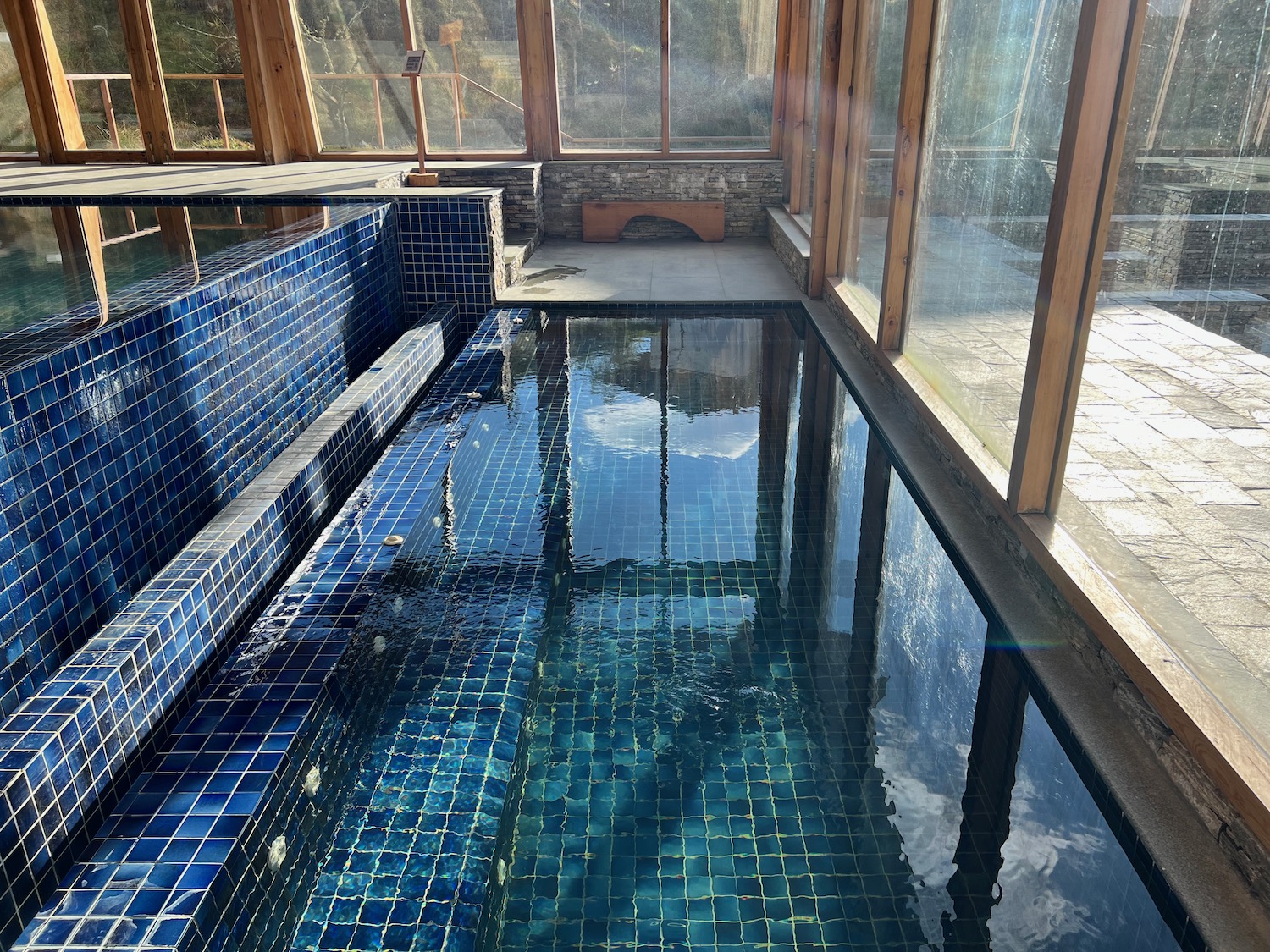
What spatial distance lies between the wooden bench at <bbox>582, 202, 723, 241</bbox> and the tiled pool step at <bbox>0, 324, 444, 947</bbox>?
5.69 m

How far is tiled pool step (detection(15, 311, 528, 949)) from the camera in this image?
1.88m

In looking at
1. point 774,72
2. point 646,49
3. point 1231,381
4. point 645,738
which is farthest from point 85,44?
point 1231,381

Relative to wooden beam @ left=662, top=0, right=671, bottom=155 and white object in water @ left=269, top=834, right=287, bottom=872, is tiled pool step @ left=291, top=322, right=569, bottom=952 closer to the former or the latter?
white object in water @ left=269, top=834, right=287, bottom=872

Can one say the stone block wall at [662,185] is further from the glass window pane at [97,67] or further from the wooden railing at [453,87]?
the glass window pane at [97,67]

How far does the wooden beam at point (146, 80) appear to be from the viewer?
8.83 metres

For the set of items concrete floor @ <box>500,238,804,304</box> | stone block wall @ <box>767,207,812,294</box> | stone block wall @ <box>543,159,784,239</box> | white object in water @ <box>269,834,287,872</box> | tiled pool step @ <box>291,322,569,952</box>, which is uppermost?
stone block wall @ <box>543,159,784,239</box>

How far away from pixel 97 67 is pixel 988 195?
29.8 feet

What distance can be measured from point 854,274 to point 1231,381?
12.8 feet

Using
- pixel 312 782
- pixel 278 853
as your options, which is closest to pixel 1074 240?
pixel 312 782

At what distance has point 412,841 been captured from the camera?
2.12m

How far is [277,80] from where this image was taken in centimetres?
913

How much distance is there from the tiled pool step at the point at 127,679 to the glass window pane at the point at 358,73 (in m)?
6.41

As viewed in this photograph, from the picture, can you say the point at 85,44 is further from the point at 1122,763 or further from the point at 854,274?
the point at 1122,763

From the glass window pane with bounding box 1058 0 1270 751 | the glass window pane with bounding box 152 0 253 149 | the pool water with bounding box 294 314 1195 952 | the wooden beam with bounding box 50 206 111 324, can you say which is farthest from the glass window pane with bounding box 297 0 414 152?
the glass window pane with bounding box 1058 0 1270 751
